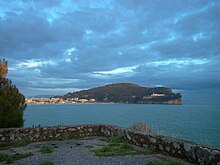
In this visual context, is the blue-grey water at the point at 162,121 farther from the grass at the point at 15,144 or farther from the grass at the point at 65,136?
the grass at the point at 15,144

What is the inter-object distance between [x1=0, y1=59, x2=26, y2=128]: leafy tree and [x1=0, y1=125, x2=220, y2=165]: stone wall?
156 cm

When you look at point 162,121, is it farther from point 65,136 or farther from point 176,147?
point 176,147

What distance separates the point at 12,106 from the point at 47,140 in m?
2.43

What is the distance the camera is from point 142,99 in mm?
110688

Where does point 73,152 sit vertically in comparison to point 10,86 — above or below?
below

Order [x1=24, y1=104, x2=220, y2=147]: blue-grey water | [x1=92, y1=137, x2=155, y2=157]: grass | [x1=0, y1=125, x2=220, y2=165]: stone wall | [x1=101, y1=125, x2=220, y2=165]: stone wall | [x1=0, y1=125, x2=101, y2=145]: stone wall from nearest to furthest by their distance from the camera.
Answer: [x1=101, y1=125, x2=220, y2=165]: stone wall → [x1=0, y1=125, x2=220, y2=165]: stone wall → [x1=92, y1=137, x2=155, y2=157]: grass → [x1=0, y1=125, x2=101, y2=145]: stone wall → [x1=24, y1=104, x2=220, y2=147]: blue-grey water

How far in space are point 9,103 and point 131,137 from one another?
5.59 metres

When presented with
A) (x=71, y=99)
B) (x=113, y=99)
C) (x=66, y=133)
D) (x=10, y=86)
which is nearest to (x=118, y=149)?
(x=66, y=133)

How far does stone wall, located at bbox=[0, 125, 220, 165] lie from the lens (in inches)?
231

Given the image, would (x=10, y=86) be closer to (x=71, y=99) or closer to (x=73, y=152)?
(x=73, y=152)

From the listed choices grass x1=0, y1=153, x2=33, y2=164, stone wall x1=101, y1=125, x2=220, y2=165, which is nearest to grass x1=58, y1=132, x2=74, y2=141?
stone wall x1=101, y1=125, x2=220, y2=165

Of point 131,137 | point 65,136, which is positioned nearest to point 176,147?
point 131,137

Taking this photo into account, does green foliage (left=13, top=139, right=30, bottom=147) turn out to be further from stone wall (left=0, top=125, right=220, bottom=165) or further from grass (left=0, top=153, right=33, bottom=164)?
grass (left=0, top=153, right=33, bottom=164)

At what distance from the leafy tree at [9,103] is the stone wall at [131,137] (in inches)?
61.3
